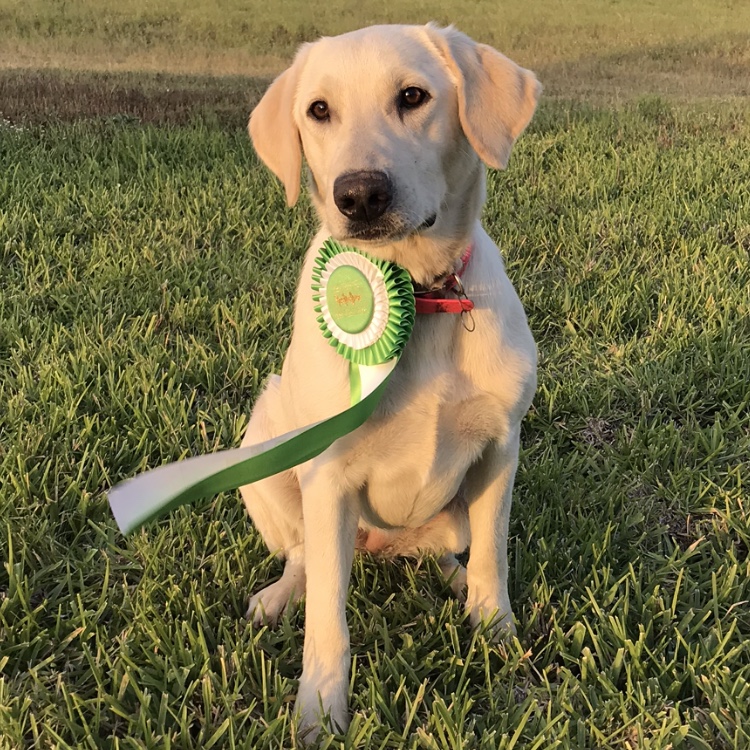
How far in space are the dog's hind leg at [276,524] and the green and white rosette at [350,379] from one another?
1.67ft

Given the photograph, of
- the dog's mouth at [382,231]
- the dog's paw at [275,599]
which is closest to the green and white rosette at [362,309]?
the dog's mouth at [382,231]

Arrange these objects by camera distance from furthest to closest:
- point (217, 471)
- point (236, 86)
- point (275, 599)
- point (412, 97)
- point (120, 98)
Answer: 1. point (236, 86)
2. point (120, 98)
3. point (275, 599)
4. point (412, 97)
5. point (217, 471)

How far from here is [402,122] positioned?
184cm

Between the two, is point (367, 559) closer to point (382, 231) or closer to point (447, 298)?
point (447, 298)

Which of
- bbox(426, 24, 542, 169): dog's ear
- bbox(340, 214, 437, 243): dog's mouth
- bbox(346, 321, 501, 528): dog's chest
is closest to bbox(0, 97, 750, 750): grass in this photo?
bbox(346, 321, 501, 528): dog's chest

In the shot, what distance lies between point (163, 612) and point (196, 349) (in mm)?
1558

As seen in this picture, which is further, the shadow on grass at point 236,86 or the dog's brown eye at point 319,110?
the shadow on grass at point 236,86

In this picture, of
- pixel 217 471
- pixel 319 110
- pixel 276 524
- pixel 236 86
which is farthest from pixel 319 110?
pixel 236 86

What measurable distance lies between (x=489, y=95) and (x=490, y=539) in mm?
1218

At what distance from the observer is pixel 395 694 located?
1.78 meters

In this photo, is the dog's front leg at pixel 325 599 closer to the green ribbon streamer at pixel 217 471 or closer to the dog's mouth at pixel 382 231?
the green ribbon streamer at pixel 217 471

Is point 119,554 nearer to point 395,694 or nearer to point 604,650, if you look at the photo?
point 395,694

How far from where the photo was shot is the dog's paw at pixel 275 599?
205 cm

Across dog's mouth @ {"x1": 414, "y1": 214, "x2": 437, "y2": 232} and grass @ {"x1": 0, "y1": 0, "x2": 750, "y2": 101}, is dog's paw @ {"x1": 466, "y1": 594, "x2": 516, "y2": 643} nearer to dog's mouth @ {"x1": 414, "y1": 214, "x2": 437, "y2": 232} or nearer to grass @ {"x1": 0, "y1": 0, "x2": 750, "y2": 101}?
dog's mouth @ {"x1": 414, "y1": 214, "x2": 437, "y2": 232}
